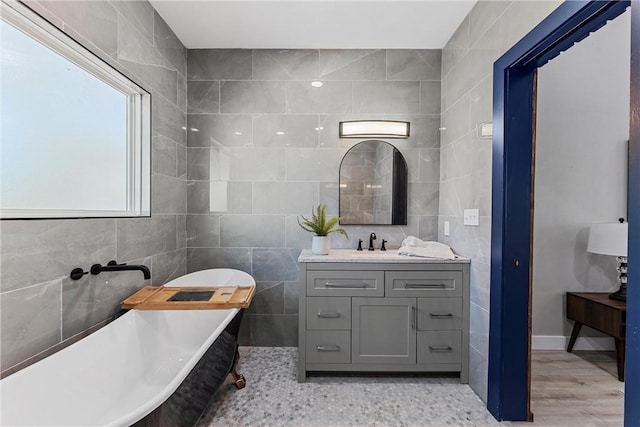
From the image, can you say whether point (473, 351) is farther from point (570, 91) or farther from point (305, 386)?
point (570, 91)

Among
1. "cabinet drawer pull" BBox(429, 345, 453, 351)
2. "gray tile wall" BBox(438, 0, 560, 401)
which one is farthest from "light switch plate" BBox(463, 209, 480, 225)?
"cabinet drawer pull" BBox(429, 345, 453, 351)

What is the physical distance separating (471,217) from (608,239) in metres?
1.24

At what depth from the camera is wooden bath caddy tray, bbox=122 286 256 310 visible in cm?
188

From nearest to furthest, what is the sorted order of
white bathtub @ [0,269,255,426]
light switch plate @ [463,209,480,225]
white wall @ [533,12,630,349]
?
1. white bathtub @ [0,269,255,426]
2. light switch plate @ [463,209,480,225]
3. white wall @ [533,12,630,349]

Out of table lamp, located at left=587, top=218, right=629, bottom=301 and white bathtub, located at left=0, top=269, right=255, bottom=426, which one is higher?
table lamp, located at left=587, top=218, right=629, bottom=301

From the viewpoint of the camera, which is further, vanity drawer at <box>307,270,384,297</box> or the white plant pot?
the white plant pot

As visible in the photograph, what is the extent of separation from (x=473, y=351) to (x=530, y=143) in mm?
1471

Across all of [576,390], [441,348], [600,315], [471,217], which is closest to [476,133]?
[471,217]

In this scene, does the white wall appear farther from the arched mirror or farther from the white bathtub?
the white bathtub

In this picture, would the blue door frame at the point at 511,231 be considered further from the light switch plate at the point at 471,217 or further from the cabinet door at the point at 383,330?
the cabinet door at the point at 383,330

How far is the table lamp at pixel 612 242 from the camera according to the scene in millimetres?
2279

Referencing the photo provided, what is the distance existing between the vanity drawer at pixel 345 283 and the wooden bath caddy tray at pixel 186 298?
1.55 feet

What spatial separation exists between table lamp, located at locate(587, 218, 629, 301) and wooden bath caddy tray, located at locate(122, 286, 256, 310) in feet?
9.19

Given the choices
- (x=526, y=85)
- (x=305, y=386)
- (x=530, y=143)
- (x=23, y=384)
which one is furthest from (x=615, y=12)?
(x=23, y=384)
